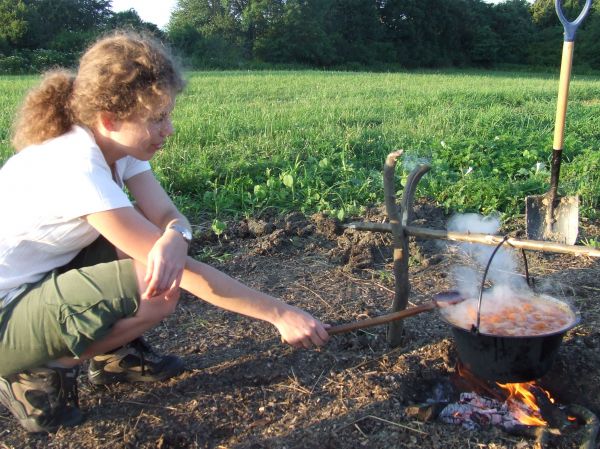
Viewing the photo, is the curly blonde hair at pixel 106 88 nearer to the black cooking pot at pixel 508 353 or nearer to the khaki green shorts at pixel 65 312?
the khaki green shorts at pixel 65 312

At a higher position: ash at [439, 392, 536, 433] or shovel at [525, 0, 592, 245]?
shovel at [525, 0, 592, 245]

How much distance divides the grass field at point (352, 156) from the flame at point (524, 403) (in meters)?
1.86

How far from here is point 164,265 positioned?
1823mm

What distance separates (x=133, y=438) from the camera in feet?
6.68

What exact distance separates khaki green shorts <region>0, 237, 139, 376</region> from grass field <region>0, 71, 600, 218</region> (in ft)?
7.08

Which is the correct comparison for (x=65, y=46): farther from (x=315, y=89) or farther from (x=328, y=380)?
(x=328, y=380)

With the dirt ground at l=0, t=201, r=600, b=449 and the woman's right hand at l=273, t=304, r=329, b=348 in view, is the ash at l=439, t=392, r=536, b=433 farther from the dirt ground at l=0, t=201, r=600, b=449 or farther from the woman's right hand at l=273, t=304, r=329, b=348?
the woman's right hand at l=273, t=304, r=329, b=348

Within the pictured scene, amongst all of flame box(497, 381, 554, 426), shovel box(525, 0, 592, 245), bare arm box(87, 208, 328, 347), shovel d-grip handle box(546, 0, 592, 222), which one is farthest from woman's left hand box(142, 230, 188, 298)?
shovel d-grip handle box(546, 0, 592, 222)

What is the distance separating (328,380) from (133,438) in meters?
0.78

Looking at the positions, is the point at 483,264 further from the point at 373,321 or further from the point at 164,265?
the point at 164,265

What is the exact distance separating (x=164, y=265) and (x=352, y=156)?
3.76m

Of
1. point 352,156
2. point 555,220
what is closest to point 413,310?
point 555,220

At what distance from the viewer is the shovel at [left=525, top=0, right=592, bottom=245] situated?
3553mm

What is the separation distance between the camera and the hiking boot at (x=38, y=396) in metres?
2.03
